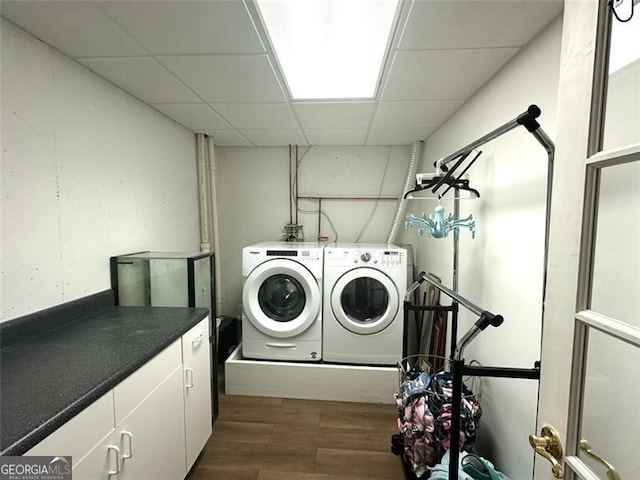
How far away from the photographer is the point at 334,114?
2.18 m

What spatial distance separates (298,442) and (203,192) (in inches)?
86.7

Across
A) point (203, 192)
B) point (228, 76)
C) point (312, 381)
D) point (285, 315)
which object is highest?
point (228, 76)

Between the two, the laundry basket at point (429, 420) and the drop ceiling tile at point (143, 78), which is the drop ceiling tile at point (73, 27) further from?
the laundry basket at point (429, 420)

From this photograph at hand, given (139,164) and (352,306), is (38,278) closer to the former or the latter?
(139,164)

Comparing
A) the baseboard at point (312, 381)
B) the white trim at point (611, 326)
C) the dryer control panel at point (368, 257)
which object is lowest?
the baseboard at point (312, 381)

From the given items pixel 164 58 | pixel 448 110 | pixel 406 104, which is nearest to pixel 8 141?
pixel 164 58

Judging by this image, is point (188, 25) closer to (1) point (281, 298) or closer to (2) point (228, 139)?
(2) point (228, 139)

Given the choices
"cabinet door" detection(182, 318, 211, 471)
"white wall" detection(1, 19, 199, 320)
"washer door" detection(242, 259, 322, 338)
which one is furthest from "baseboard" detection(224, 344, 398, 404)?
"white wall" detection(1, 19, 199, 320)

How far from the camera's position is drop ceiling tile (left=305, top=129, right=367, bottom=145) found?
8.55 feet

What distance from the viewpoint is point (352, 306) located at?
2.50 meters

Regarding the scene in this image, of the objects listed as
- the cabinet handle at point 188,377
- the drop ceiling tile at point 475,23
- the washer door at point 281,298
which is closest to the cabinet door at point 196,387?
the cabinet handle at point 188,377

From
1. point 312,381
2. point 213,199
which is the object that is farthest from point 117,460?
point 213,199

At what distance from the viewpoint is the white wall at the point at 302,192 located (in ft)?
10.4

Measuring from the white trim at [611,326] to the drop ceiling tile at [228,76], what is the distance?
152 cm
